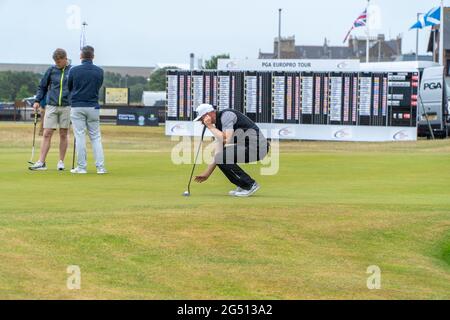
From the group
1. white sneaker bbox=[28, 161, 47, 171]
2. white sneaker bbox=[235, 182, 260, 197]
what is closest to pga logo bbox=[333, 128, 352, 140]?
white sneaker bbox=[28, 161, 47, 171]

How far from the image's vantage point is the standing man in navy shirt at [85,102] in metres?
19.2

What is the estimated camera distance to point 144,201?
14.5 metres

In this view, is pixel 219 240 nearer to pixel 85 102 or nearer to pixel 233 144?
pixel 233 144

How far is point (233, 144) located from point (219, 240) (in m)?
3.96

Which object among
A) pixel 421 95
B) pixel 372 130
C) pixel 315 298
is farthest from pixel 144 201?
pixel 421 95

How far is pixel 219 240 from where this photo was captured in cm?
1190

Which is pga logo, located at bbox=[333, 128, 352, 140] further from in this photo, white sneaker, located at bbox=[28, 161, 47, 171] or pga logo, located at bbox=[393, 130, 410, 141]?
white sneaker, located at bbox=[28, 161, 47, 171]

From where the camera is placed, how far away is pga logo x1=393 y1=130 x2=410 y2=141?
1704 inches

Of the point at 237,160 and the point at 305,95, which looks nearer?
the point at 237,160

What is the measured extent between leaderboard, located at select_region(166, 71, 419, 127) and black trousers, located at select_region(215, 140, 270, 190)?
2745 centimetres

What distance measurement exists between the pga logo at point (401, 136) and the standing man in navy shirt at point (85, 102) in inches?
999

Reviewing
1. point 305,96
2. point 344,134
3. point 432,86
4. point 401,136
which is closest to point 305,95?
point 305,96
